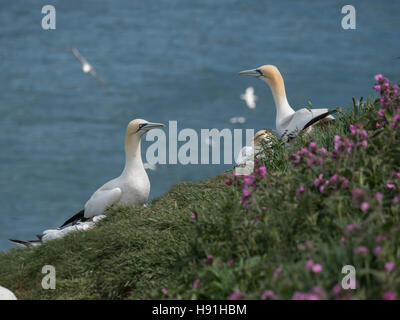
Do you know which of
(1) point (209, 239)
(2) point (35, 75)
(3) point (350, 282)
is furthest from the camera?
(2) point (35, 75)

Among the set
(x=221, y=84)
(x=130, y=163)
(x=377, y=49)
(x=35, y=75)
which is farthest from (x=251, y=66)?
(x=130, y=163)

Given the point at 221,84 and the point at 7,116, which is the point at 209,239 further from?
the point at 7,116

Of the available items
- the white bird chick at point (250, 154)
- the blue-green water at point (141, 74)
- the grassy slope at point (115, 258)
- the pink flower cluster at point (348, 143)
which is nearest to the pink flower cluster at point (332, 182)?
the pink flower cluster at point (348, 143)

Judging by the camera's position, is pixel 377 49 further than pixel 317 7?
No

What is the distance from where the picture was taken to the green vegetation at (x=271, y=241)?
409 centimetres

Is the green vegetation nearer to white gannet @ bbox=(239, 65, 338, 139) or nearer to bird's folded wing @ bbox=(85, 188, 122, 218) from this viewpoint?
bird's folded wing @ bbox=(85, 188, 122, 218)

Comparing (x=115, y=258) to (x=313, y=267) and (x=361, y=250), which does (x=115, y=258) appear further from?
(x=361, y=250)

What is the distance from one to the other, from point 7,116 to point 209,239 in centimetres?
3586

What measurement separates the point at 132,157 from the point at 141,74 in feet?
113

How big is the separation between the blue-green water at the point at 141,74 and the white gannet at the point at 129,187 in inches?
779

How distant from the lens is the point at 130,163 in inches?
341

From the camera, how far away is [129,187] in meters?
8.42
